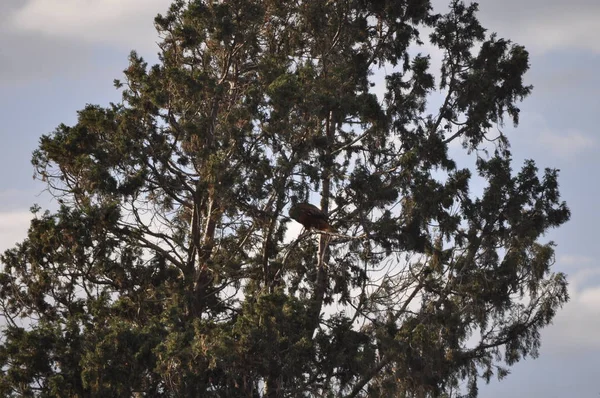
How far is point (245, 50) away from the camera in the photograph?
70.9ft

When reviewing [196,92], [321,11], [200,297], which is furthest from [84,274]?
[321,11]

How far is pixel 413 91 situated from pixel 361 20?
1588mm

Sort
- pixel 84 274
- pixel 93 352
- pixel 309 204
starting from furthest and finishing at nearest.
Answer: pixel 84 274 → pixel 309 204 → pixel 93 352

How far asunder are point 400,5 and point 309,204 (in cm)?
469

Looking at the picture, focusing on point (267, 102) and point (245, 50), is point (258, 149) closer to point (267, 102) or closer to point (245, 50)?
point (267, 102)

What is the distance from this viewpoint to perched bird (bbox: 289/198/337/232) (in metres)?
19.2

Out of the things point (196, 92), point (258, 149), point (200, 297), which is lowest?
point (200, 297)

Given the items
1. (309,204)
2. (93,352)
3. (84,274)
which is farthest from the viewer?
(84,274)

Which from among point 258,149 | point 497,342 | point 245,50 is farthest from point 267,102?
point 497,342

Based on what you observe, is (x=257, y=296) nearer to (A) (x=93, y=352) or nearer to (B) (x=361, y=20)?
(A) (x=93, y=352)

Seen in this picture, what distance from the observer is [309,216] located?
1928 centimetres

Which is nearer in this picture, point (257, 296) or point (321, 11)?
point (257, 296)

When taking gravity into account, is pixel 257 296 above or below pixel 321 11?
below

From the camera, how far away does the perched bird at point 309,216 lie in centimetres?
1916
